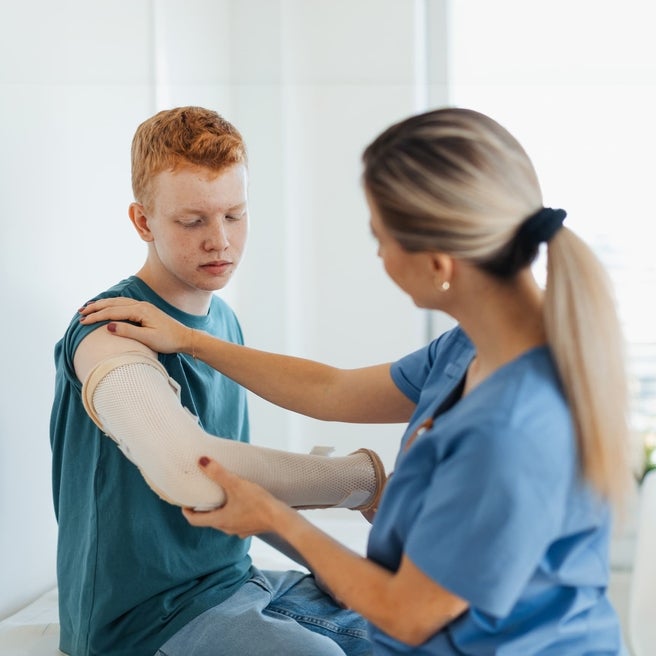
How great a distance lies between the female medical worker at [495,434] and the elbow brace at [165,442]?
7.9 inches

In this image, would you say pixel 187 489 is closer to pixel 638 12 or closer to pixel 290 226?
pixel 290 226

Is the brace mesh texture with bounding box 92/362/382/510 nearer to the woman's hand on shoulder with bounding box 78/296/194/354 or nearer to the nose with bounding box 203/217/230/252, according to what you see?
the woman's hand on shoulder with bounding box 78/296/194/354

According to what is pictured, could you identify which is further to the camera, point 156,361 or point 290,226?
point 290,226

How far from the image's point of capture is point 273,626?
1428 mm

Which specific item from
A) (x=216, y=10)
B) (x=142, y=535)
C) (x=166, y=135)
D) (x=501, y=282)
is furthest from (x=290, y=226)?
(x=501, y=282)

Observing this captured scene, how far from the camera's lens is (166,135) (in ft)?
4.87

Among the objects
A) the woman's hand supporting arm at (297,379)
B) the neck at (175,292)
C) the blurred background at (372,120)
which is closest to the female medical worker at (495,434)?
the woman's hand supporting arm at (297,379)

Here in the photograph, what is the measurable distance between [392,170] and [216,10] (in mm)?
1764

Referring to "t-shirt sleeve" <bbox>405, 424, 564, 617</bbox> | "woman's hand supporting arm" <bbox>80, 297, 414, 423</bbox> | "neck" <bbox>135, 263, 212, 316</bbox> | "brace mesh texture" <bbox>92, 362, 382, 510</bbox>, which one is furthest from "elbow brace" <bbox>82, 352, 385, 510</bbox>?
"t-shirt sleeve" <bbox>405, 424, 564, 617</bbox>

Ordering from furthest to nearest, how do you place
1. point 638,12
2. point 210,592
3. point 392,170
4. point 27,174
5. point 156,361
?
1. point 638,12
2. point 27,174
3. point 210,592
4. point 156,361
5. point 392,170

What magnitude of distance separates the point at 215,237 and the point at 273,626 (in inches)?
24.4

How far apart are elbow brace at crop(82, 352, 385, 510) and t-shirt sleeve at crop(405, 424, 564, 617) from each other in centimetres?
39

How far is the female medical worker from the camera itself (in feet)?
3.29

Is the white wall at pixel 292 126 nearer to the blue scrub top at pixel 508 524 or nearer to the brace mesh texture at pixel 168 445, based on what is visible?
the brace mesh texture at pixel 168 445
